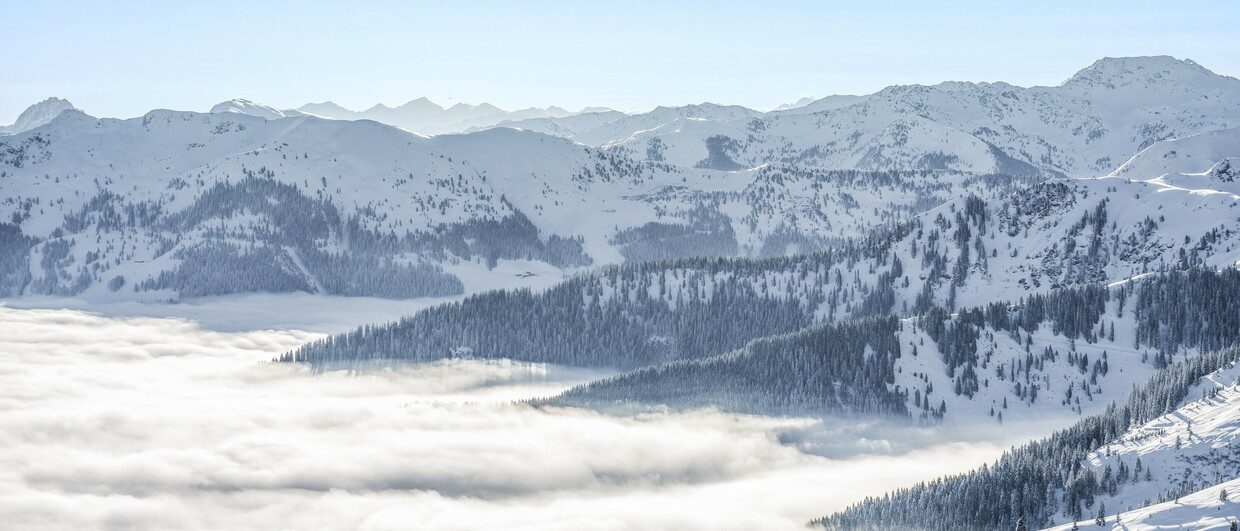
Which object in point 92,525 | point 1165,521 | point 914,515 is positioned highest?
point 1165,521

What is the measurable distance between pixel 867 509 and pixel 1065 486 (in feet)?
105

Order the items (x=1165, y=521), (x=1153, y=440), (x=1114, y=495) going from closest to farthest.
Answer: (x=1165, y=521), (x=1114, y=495), (x=1153, y=440)

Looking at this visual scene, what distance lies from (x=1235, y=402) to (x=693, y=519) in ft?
303

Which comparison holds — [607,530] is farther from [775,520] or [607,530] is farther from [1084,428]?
[1084,428]

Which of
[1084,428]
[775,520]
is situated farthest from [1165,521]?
[775,520]

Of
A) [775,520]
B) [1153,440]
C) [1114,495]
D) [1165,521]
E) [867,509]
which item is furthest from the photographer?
[775,520]

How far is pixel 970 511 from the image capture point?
164500mm


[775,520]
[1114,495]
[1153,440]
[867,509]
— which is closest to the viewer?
[1114,495]

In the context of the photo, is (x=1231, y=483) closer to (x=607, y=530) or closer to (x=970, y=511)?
(x=970, y=511)

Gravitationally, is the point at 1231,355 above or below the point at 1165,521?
above

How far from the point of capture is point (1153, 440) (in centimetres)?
16388

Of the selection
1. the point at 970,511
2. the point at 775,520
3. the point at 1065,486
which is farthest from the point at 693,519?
the point at 1065,486

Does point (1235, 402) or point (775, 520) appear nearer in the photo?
point (1235, 402)

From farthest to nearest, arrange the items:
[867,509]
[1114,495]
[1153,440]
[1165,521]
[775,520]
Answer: [775,520] < [867,509] < [1153,440] < [1114,495] < [1165,521]
